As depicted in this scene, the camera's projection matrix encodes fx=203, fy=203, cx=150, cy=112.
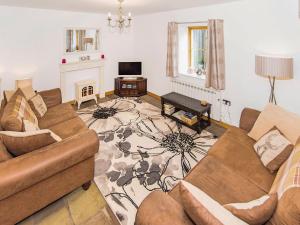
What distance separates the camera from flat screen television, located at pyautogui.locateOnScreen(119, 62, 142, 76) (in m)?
5.95

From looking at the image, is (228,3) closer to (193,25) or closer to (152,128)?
(193,25)

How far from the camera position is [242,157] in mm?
2328

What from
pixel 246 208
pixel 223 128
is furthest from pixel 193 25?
pixel 246 208

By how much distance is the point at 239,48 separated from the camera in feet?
11.9

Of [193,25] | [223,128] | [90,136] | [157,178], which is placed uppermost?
[193,25]

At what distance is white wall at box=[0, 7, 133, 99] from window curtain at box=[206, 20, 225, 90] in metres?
3.07

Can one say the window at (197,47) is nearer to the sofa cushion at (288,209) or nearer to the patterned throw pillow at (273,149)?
the patterned throw pillow at (273,149)

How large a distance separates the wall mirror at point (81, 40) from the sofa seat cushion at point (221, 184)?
14.4ft

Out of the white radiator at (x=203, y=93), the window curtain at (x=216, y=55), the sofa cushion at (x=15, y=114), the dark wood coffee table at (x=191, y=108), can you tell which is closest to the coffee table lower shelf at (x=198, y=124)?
the dark wood coffee table at (x=191, y=108)

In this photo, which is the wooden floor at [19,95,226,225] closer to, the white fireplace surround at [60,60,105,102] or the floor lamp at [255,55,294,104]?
the floor lamp at [255,55,294,104]

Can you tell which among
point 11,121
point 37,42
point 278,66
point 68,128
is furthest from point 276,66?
point 37,42

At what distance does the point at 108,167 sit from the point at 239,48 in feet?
9.88

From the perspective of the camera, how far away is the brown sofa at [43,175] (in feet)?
5.70

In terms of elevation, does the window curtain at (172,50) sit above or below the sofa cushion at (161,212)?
above
